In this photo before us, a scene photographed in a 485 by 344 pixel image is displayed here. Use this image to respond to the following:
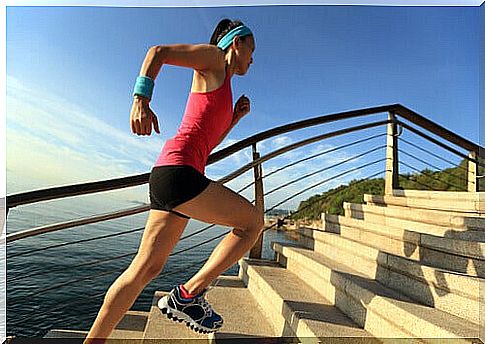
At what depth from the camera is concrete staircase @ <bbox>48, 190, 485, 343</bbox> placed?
80.3 inches

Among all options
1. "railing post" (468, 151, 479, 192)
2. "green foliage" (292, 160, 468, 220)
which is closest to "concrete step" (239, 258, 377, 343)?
"green foliage" (292, 160, 468, 220)

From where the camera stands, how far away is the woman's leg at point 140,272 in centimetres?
177

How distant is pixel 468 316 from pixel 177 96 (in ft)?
10.7

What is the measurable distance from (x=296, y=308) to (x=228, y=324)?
273 millimetres

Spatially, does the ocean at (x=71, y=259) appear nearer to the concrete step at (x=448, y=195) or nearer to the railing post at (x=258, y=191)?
the railing post at (x=258, y=191)

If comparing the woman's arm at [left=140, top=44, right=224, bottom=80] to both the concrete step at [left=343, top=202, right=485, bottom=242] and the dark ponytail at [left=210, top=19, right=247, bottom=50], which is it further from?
the concrete step at [left=343, top=202, right=485, bottom=242]

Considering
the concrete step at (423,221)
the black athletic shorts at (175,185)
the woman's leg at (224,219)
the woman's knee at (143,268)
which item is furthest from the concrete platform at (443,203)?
the woman's knee at (143,268)

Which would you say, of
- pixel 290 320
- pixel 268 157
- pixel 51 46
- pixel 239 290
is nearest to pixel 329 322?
pixel 290 320

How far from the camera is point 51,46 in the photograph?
4.70 meters

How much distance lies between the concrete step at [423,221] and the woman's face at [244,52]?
1285 millimetres

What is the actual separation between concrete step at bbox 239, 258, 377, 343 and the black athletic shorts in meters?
0.62

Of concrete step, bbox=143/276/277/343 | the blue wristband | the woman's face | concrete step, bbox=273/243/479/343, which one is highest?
the woman's face

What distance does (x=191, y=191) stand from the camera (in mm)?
1841

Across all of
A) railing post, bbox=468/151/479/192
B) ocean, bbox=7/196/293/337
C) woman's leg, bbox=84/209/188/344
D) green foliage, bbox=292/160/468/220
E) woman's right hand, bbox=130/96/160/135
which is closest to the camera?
woman's right hand, bbox=130/96/160/135
